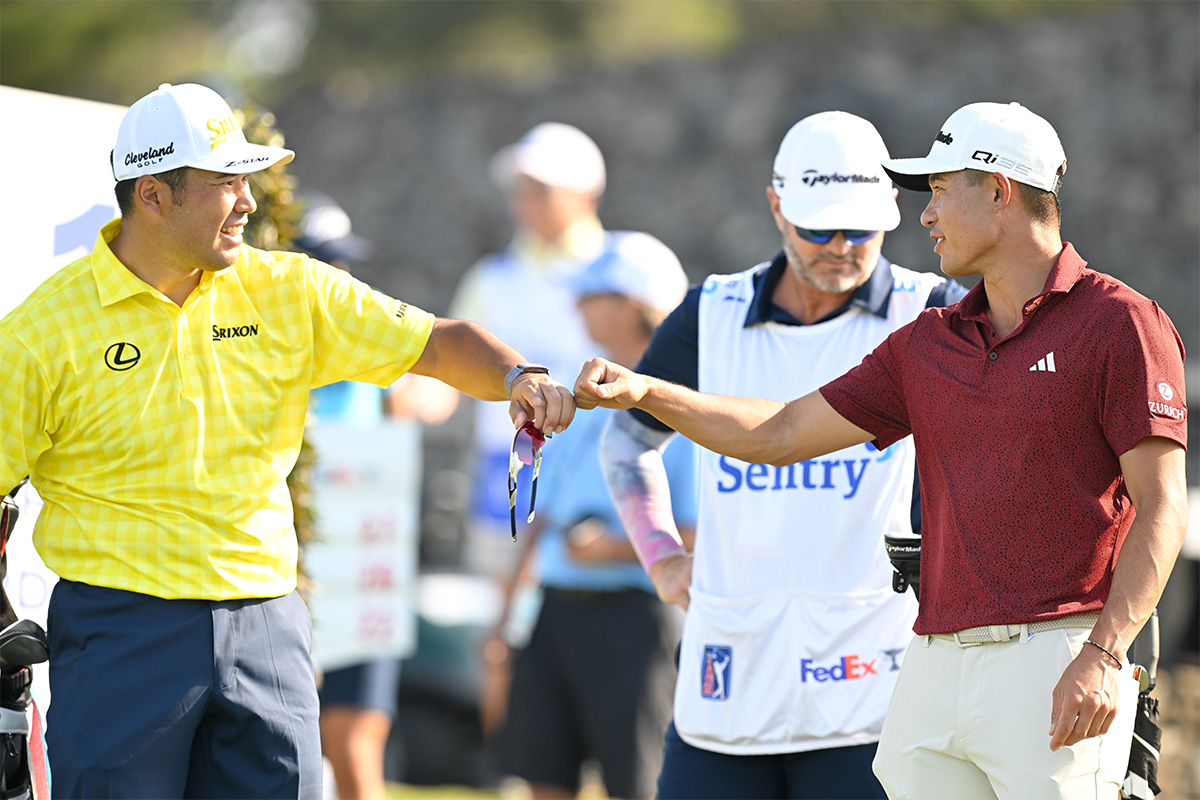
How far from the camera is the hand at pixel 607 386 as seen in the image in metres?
3.89

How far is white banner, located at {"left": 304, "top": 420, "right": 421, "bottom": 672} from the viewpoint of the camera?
6.70 m

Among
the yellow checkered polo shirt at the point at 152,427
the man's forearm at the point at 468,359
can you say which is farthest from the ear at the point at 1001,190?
the yellow checkered polo shirt at the point at 152,427

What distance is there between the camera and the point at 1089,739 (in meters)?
3.22

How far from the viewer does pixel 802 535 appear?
4.22 meters

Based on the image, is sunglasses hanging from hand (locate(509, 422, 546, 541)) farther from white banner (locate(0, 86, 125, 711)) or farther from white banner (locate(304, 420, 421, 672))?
white banner (locate(304, 420, 421, 672))

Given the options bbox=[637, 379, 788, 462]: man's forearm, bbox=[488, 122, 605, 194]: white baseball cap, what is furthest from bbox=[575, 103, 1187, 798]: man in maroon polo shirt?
bbox=[488, 122, 605, 194]: white baseball cap

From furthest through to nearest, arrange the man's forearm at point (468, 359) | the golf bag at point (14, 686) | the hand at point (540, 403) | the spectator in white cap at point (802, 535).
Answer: the spectator in white cap at point (802, 535) → the man's forearm at point (468, 359) → the hand at point (540, 403) → the golf bag at point (14, 686)

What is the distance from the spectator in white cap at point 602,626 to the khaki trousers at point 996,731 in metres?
2.33

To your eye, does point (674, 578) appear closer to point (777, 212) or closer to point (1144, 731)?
point (777, 212)

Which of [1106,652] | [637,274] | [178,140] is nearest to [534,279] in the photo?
[637,274]

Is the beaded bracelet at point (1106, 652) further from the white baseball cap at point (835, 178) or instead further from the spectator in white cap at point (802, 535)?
the white baseball cap at point (835, 178)

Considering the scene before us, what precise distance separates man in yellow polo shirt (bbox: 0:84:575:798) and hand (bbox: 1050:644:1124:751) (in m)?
1.32

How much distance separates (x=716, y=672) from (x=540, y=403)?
1025 mm

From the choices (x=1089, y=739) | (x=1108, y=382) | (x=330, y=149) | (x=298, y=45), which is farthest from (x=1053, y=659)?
(x=298, y=45)
